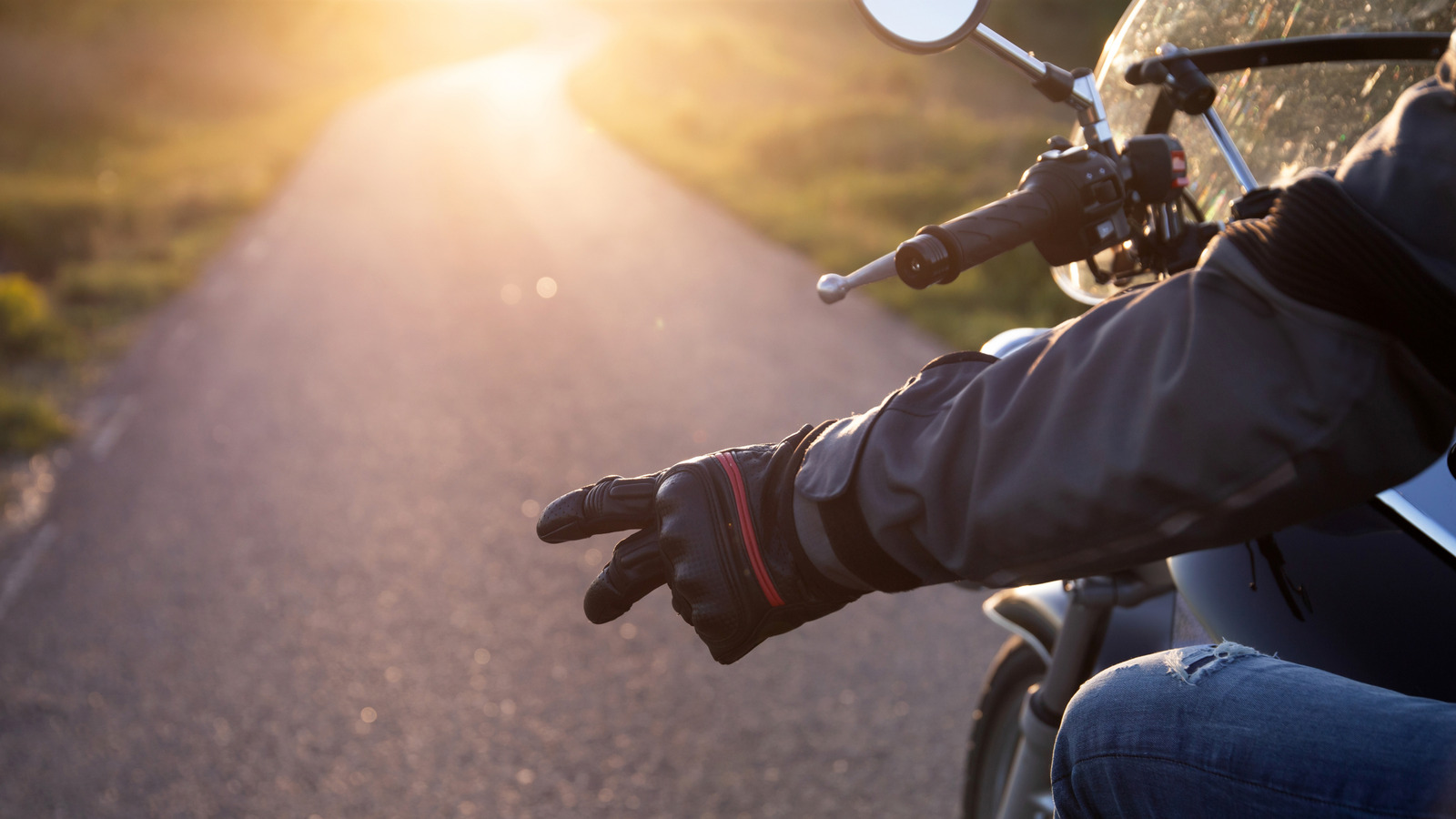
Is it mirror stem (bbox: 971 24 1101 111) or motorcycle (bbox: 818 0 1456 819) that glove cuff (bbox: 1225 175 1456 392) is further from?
mirror stem (bbox: 971 24 1101 111)

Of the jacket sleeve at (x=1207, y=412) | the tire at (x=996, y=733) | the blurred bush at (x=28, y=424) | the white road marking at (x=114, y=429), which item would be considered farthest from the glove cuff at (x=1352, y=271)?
the blurred bush at (x=28, y=424)

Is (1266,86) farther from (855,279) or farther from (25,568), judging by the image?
(25,568)

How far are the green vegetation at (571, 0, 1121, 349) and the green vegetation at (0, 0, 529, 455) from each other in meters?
5.48

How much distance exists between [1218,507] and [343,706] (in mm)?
2584

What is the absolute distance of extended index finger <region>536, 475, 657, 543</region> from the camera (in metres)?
1.11

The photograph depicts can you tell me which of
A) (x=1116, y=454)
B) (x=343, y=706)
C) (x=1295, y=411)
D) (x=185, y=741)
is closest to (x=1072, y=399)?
(x=1116, y=454)

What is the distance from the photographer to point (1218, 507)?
82 centimetres

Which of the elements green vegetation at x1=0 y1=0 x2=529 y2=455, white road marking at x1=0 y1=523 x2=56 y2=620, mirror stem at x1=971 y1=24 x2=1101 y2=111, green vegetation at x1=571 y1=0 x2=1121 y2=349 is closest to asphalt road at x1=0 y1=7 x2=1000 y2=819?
white road marking at x1=0 y1=523 x2=56 y2=620

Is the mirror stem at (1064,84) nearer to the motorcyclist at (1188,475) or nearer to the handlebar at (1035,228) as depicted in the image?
the handlebar at (1035,228)

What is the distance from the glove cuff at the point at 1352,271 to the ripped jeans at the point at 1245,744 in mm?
331

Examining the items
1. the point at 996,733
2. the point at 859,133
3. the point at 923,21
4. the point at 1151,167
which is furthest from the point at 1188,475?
the point at 859,133

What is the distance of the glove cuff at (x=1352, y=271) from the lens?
0.72 metres

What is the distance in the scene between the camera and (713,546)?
1.07 metres

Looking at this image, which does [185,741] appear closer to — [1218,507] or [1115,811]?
[1115,811]
